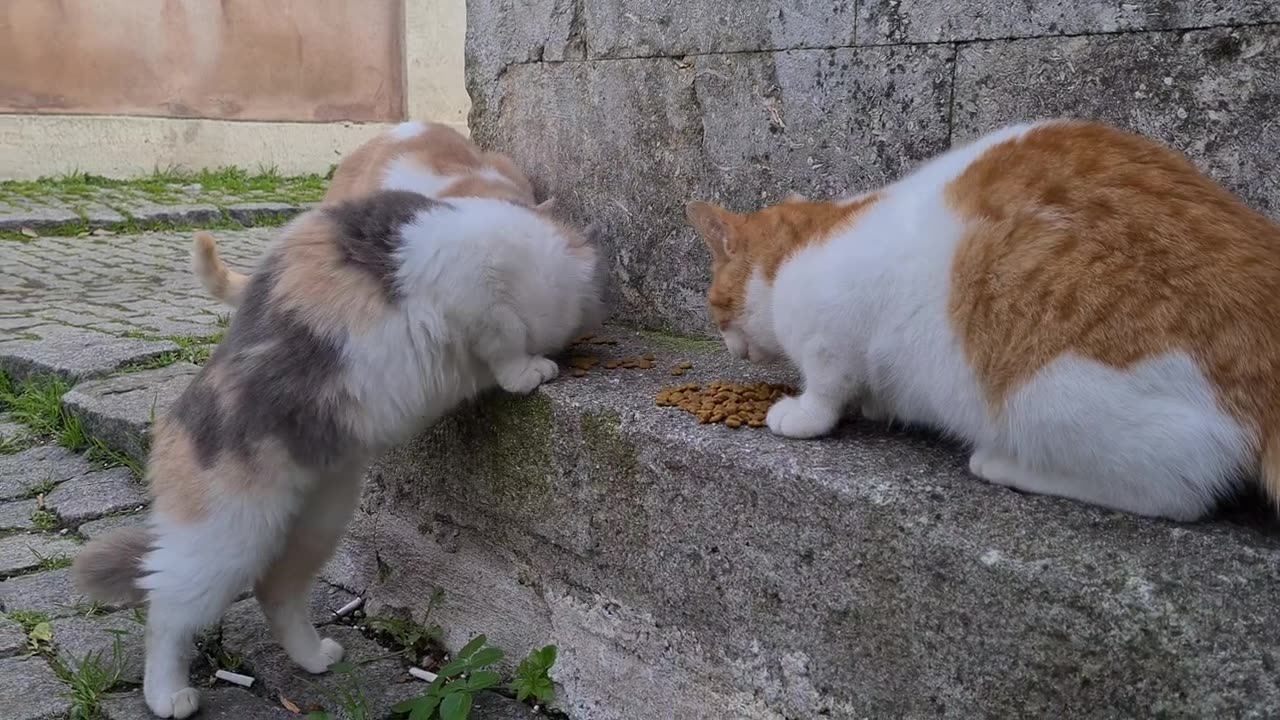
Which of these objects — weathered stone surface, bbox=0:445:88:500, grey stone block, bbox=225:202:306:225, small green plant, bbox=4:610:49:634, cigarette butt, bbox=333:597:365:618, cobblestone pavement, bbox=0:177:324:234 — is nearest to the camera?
small green plant, bbox=4:610:49:634

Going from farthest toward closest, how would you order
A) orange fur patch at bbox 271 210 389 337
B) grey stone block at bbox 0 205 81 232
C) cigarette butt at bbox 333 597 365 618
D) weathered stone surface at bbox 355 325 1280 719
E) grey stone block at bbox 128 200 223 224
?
grey stone block at bbox 128 200 223 224, grey stone block at bbox 0 205 81 232, cigarette butt at bbox 333 597 365 618, orange fur patch at bbox 271 210 389 337, weathered stone surface at bbox 355 325 1280 719

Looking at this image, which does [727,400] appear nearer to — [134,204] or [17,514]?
[17,514]

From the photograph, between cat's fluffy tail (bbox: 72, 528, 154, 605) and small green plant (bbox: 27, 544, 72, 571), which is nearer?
cat's fluffy tail (bbox: 72, 528, 154, 605)

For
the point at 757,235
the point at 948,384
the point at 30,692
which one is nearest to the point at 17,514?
the point at 30,692

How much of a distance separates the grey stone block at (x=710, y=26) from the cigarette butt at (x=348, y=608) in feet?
6.06

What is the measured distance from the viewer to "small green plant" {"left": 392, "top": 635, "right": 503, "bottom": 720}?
2336mm

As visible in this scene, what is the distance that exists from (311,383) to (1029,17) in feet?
5.96

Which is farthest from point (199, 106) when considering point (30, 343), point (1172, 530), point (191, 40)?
point (1172, 530)

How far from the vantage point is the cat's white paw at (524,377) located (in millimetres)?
2605

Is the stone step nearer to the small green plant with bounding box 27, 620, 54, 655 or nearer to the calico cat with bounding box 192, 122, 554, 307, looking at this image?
the calico cat with bounding box 192, 122, 554, 307

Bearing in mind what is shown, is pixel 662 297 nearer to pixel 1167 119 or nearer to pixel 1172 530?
pixel 1167 119

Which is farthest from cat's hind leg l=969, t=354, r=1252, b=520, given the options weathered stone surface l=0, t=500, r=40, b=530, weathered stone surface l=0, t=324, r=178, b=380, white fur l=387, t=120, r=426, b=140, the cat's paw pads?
weathered stone surface l=0, t=324, r=178, b=380

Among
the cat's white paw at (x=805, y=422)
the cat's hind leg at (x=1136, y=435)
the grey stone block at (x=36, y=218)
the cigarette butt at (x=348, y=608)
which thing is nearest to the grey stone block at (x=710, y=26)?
the cat's white paw at (x=805, y=422)

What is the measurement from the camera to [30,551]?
325cm
